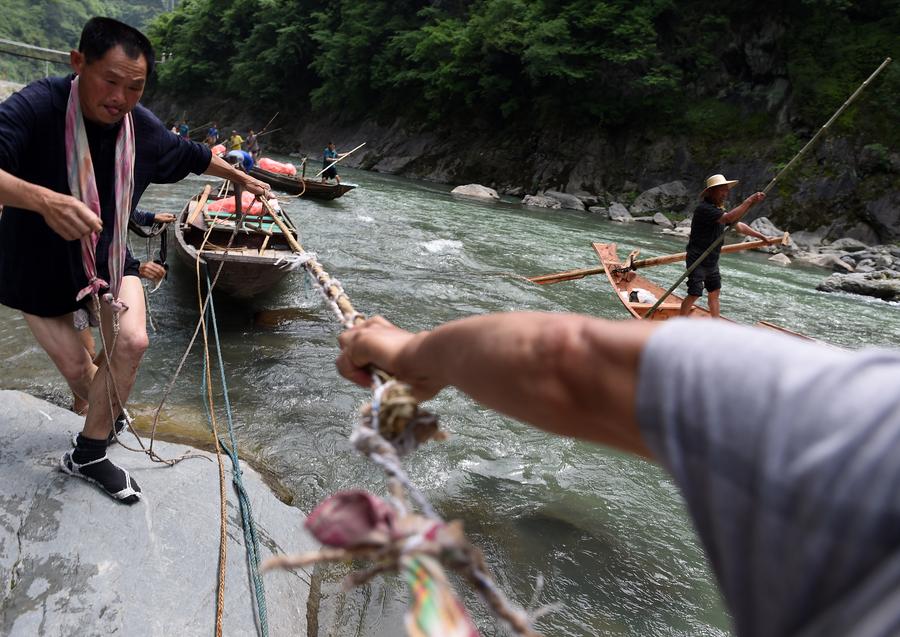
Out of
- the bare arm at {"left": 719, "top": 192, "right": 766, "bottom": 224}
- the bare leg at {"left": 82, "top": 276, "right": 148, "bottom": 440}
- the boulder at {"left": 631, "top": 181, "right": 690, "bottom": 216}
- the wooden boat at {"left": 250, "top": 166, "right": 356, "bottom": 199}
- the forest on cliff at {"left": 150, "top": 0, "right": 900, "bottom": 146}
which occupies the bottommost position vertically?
the bare leg at {"left": 82, "top": 276, "right": 148, "bottom": 440}

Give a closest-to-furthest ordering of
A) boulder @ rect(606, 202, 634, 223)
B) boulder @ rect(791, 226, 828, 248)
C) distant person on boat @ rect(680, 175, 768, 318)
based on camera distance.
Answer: distant person on boat @ rect(680, 175, 768, 318), boulder @ rect(791, 226, 828, 248), boulder @ rect(606, 202, 634, 223)

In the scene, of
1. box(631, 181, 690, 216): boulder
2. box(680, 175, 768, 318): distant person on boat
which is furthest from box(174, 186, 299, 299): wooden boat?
box(631, 181, 690, 216): boulder

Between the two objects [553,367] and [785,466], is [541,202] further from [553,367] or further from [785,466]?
[785,466]

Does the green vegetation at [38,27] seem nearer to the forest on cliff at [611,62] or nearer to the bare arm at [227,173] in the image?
the forest on cliff at [611,62]

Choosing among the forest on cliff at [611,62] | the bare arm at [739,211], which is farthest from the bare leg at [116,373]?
the forest on cliff at [611,62]

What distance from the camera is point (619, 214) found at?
814 inches

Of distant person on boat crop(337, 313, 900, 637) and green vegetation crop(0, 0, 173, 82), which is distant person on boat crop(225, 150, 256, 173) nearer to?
distant person on boat crop(337, 313, 900, 637)

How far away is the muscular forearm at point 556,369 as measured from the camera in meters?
0.73

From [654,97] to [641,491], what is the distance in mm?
23569

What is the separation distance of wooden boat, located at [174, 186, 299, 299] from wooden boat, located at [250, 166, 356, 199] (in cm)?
797

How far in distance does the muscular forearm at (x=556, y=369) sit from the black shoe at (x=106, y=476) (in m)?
2.13

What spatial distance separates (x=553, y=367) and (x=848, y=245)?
2010cm

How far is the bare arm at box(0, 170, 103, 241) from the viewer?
1.98 metres

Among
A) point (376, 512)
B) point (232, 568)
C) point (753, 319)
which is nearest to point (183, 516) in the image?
point (232, 568)
